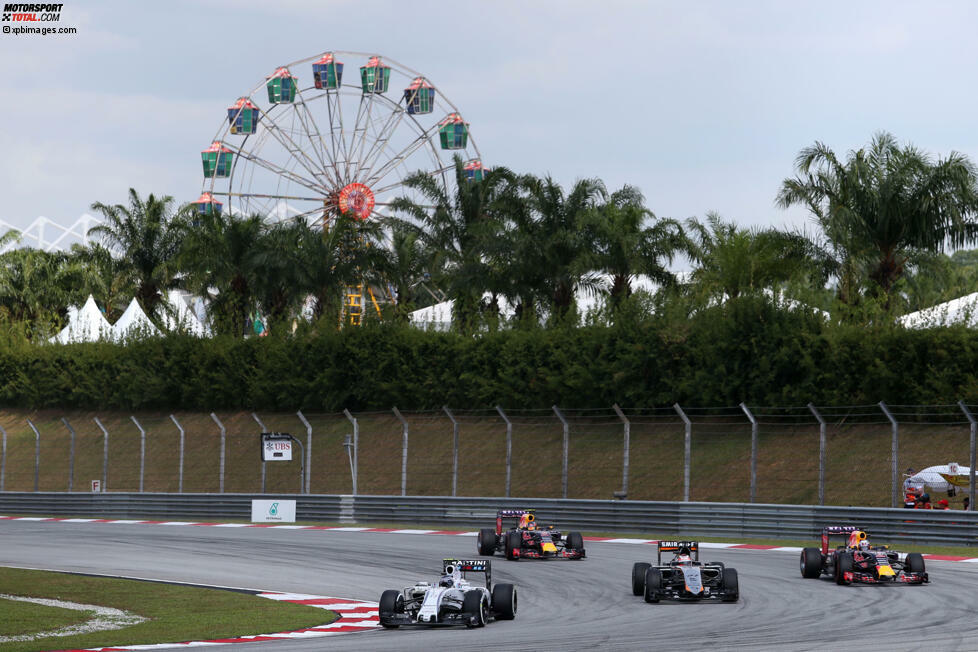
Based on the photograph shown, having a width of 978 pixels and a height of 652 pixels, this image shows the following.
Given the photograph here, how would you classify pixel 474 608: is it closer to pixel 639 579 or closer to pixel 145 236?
pixel 639 579

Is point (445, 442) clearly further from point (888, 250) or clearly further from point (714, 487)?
point (888, 250)

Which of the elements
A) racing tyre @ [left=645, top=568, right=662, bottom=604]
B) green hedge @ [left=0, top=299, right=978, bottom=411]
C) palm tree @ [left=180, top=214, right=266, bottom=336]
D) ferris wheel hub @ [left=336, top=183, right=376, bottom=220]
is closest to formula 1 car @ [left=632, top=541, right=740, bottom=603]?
racing tyre @ [left=645, top=568, right=662, bottom=604]

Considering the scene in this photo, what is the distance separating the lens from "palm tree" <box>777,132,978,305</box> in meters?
36.3

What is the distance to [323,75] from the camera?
61000 mm

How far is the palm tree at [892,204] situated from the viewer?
36344mm

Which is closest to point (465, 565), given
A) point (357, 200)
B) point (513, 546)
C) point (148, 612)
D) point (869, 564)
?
point (148, 612)

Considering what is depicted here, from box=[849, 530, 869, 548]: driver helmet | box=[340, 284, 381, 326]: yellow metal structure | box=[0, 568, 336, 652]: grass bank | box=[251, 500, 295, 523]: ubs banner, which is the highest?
box=[340, 284, 381, 326]: yellow metal structure

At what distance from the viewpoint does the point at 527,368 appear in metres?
39.8

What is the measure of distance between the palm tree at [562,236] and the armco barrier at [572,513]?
14001mm

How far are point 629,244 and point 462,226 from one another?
790cm

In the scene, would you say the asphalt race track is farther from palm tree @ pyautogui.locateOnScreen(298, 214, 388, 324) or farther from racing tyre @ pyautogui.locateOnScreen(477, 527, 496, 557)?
palm tree @ pyautogui.locateOnScreen(298, 214, 388, 324)

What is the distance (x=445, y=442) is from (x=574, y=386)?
4.13 m

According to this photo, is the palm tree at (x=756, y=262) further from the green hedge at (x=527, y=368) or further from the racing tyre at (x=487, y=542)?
the racing tyre at (x=487, y=542)

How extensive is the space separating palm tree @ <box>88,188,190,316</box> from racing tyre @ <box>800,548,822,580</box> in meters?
42.8
